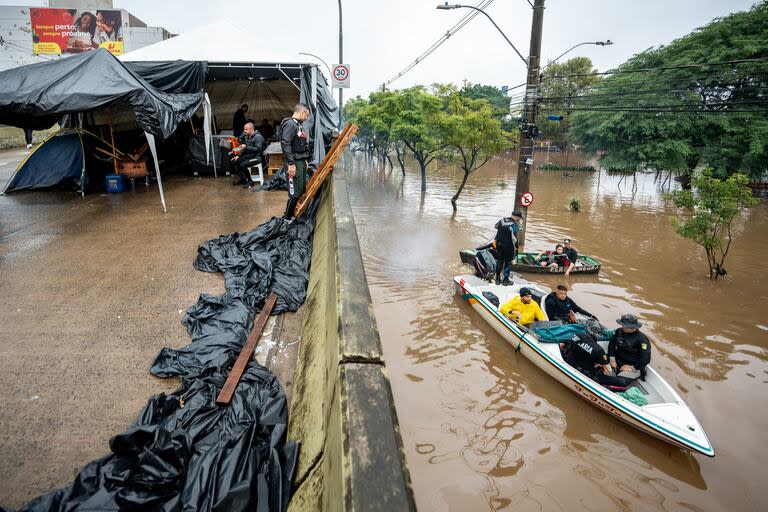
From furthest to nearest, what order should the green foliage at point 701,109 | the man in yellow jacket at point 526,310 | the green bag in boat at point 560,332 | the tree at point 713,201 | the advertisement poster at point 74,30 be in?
the advertisement poster at point 74,30 → the green foliage at point 701,109 → the tree at point 713,201 → the man in yellow jacket at point 526,310 → the green bag in boat at point 560,332

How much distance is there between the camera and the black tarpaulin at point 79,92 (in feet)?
25.8

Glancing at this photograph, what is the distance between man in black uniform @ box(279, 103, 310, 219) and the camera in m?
7.50

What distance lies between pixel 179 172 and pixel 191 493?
13.4 m

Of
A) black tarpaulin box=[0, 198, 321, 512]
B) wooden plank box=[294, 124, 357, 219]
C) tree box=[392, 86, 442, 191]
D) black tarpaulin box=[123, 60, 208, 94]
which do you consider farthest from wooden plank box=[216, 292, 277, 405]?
tree box=[392, 86, 442, 191]

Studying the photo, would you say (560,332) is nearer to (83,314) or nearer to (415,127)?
(83,314)

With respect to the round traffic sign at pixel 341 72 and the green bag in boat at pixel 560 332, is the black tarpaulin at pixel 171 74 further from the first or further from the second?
the green bag in boat at pixel 560 332

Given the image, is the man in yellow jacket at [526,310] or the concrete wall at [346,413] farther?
the man in yellow jacket at [526,310]

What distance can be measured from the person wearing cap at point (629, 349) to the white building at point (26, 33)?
5567 centimetres

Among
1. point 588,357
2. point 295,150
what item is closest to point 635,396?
point 588,357

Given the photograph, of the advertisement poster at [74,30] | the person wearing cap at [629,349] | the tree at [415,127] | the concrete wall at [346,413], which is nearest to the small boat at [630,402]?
the person wearing cap at [629,349]

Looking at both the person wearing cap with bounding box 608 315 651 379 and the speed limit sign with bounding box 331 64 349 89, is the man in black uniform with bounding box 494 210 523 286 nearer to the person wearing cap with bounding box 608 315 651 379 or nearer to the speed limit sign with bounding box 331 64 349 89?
the person wearing cap with bounding box 608 315 651 379

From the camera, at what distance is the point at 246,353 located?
4.09 m

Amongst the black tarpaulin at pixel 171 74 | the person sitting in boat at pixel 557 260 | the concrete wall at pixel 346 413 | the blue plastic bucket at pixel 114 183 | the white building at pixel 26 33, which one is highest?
the white building at pixel 26 33

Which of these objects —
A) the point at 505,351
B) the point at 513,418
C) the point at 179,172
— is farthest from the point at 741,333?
the point at 179,172
